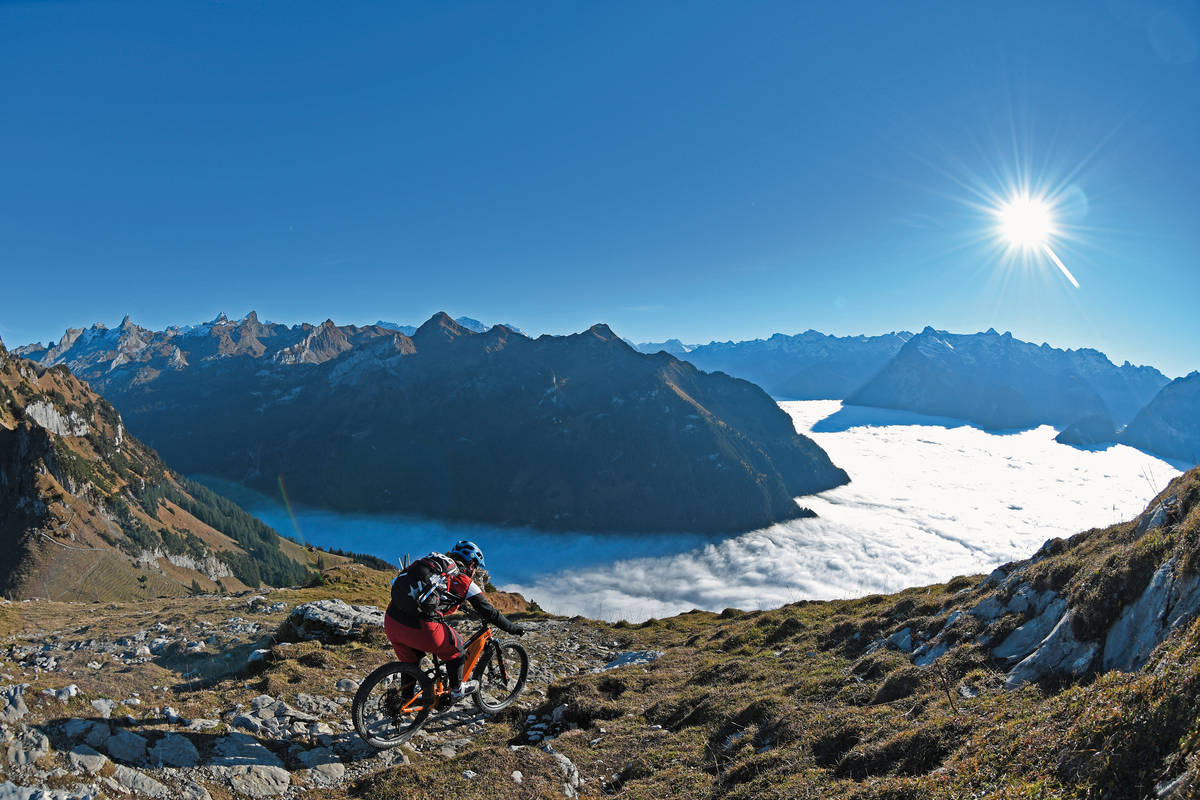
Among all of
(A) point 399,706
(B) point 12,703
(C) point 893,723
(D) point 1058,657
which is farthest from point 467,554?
(D) point 1058,657

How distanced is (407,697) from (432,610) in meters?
2.81

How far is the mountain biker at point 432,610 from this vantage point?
1157cm

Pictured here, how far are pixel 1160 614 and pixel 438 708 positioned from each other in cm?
1633

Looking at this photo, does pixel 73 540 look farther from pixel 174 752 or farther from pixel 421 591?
pixel 421 591

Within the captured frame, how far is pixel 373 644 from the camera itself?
A: 20.3m

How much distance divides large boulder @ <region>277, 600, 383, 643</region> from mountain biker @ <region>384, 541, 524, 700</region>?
397 inches

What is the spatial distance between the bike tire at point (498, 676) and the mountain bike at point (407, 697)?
0.10 ft

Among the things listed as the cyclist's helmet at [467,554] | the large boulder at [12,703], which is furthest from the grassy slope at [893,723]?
the large boulder at [12,703]

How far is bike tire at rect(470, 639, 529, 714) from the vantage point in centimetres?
1445

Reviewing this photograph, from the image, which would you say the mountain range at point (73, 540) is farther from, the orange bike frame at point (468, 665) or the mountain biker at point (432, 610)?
the mountain biker at point (432, 610)

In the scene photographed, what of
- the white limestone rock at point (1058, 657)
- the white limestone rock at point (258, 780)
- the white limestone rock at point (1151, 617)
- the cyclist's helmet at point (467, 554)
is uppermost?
the cyclist's helmet at point (467, 554)

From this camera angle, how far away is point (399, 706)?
12.2m

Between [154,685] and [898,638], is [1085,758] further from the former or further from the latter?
[154,685]

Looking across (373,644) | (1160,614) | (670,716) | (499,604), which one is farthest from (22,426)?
(1160,614)
